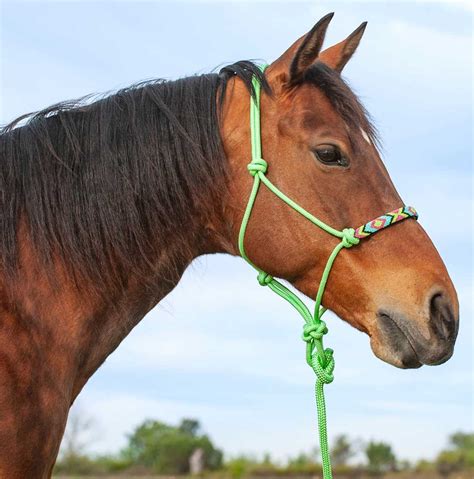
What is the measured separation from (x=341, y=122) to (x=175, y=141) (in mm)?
967

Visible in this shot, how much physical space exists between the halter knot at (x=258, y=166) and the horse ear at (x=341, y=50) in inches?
43.2

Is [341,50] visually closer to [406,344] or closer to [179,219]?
[179,219]

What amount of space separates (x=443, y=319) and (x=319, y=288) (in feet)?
2.31

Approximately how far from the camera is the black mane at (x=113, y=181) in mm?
4145

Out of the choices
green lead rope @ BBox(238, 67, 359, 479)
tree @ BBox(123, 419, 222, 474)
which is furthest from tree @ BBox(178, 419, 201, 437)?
green lead rope @ BBox(238, 67, 359, 479)

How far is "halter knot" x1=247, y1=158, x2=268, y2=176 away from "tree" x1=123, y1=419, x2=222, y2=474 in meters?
17.1

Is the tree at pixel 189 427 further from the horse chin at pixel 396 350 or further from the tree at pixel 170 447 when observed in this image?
the horse chin at pixel 396 350

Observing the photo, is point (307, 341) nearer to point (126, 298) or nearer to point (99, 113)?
point (126, 298)

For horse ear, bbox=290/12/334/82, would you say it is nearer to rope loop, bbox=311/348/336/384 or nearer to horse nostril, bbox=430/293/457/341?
horse nostril, bbox=430/293/457/341

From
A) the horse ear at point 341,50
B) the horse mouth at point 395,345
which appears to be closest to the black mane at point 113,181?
the horse ear at point 341,50

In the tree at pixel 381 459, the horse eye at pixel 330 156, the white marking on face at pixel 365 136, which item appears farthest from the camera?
the tree at pixel 381 459

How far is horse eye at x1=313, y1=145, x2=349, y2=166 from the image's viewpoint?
414cm

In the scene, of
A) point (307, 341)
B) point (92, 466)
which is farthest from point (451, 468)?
point (307, 341)

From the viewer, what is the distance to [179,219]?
14.1 ft
